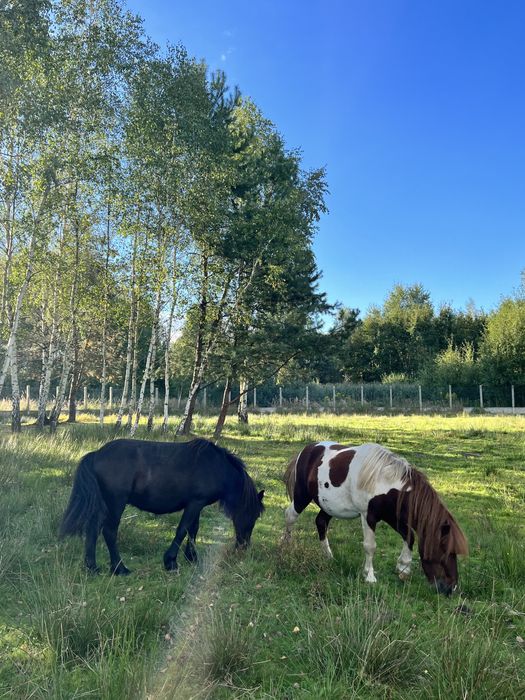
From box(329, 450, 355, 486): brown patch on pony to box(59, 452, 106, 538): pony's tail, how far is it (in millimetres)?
2550

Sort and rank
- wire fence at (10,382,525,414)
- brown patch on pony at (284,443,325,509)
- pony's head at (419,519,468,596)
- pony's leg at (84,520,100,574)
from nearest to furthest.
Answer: pony's head at (419,519,468,596), pony's leg at (84,520,100,574), brown patch on pony at (284,443,325,509), wire fence at (10,382,525,414)

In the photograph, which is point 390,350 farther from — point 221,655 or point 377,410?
point 221,655

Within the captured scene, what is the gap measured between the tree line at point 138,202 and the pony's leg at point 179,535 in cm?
944

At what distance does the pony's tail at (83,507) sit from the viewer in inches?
183

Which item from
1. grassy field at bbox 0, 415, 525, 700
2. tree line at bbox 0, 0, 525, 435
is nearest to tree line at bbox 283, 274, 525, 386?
tree line at bbox 0, 0, 525, 435

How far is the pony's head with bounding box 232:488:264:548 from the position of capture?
505cm

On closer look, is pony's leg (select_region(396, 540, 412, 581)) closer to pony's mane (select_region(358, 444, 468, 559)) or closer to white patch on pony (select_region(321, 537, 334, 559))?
pony's mane (select_region(358, 444, 468, 559))

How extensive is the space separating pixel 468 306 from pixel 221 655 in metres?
56.8

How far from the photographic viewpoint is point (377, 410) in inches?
1320

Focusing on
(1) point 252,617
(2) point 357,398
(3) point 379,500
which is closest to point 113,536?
(1) point 252,617

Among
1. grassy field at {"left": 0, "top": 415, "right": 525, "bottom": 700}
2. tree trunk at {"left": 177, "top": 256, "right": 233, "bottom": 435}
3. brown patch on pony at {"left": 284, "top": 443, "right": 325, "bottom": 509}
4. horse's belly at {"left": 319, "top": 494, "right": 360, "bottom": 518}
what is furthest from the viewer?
tree trunk at {"left": 177, "top": 256, "right": 233, "bottom": 435}

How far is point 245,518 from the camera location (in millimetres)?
5059

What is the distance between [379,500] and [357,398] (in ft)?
116

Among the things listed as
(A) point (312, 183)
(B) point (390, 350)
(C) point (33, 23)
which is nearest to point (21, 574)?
(C) point (33, 23)
